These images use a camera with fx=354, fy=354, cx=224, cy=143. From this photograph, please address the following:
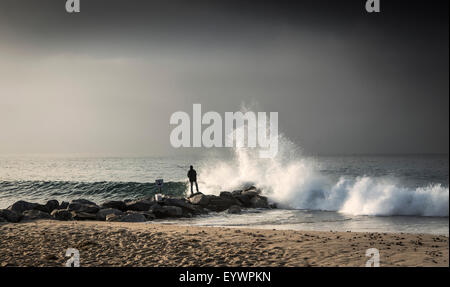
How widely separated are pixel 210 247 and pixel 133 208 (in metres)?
10.1

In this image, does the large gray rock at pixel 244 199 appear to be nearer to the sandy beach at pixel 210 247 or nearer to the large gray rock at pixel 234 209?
the large gray rock at pixel 234 209

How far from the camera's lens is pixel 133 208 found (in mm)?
18938

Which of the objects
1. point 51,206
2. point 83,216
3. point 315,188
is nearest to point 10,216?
point 83,216

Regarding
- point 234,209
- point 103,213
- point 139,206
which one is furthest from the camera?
point 234,209

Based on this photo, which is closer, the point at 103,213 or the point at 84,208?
the point at 103,213

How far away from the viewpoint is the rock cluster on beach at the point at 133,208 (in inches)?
632

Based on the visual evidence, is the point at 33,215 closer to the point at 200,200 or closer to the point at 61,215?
the point at 61,215

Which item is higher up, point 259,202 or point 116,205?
point 116,205

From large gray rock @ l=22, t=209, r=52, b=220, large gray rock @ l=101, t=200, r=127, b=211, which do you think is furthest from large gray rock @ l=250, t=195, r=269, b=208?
large gray rock @ l=22, t=209, r=52, b=220

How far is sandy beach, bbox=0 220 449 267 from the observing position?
854cm

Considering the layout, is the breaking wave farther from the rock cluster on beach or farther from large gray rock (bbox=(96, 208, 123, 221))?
large gray rock (bbox=(96, 208, 123, 221))

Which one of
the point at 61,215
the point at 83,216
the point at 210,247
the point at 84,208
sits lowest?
the point at 83,216

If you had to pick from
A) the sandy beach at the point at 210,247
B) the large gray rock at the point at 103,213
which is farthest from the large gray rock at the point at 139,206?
the sandy beach at the point at 210,247
